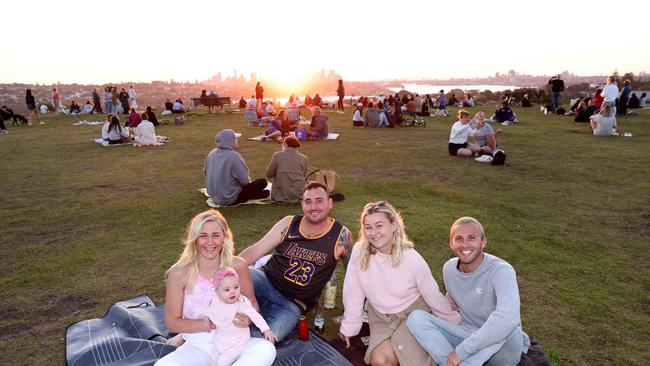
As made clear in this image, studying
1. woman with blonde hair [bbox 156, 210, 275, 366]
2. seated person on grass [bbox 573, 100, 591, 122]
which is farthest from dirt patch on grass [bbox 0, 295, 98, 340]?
seated person on grass [bbox 573, 100, 591, 122]

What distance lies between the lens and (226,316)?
337 centimetres

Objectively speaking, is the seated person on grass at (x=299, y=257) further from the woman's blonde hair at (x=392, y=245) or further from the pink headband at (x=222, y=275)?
the pink headband at (x=222, y=275)

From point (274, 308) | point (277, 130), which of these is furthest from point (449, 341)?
point (277, 130)

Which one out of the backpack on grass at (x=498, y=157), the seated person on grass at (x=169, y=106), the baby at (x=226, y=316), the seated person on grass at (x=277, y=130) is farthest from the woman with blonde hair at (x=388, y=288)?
the seated person on grass at (x=169, y=106)

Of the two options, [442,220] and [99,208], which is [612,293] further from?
[99,208]

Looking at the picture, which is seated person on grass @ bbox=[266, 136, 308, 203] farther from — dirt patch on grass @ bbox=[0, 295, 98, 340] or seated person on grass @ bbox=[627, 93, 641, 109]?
seated person on grass @ bbox=[627, 93, 641, 109]

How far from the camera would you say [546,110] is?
2520 centimetres

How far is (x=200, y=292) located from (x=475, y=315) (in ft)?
8.03

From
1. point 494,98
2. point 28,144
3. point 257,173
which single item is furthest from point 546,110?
point 28,144

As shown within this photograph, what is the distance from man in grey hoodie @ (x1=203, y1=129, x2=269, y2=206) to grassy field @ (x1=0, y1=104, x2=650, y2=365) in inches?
11.6

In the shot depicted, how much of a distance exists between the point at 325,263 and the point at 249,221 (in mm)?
3666

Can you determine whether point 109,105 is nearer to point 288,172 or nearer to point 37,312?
point 288,172

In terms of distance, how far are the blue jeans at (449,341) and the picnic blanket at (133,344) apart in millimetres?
732

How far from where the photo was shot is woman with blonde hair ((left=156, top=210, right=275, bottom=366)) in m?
3.43
